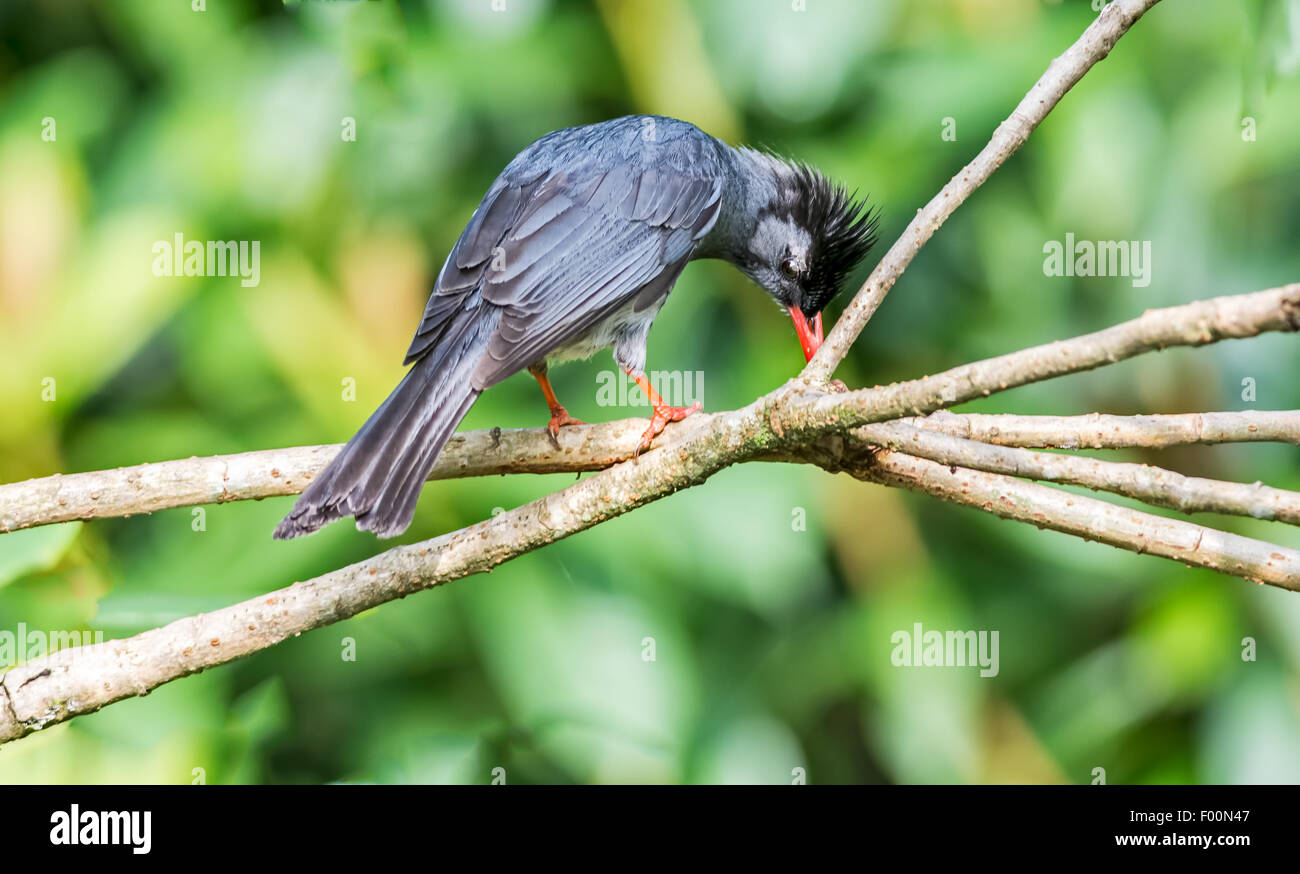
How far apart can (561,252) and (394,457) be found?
0.74 meters

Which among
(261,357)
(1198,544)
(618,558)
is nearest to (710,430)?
(1198,544)

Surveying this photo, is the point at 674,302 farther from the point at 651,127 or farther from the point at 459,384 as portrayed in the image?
the point at 459,384

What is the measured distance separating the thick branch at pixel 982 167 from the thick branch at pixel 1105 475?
7.1 inches

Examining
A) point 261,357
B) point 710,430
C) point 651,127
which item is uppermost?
point 651,127

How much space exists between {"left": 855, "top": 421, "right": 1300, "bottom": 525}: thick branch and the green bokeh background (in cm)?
144

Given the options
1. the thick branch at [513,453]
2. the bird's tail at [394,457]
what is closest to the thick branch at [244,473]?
the thick branch at [513,453]

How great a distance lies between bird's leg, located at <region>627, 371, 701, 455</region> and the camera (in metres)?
2.30

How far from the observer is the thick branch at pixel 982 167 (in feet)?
6.13

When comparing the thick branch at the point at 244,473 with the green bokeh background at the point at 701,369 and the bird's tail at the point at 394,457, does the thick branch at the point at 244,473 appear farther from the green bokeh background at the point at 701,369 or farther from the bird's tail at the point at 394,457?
the green bokeh background at the point at 701,369

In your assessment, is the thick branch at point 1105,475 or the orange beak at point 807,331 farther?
the orange beak at point 807,331

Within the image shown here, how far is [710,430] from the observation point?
6.34ft

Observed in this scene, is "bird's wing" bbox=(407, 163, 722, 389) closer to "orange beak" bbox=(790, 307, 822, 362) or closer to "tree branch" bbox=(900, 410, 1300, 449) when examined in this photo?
"orange beak" bbox=(790, 307, 822, 362)

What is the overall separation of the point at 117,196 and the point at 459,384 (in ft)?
5.94

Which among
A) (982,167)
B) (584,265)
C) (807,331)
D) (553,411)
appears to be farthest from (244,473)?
(807,331)
